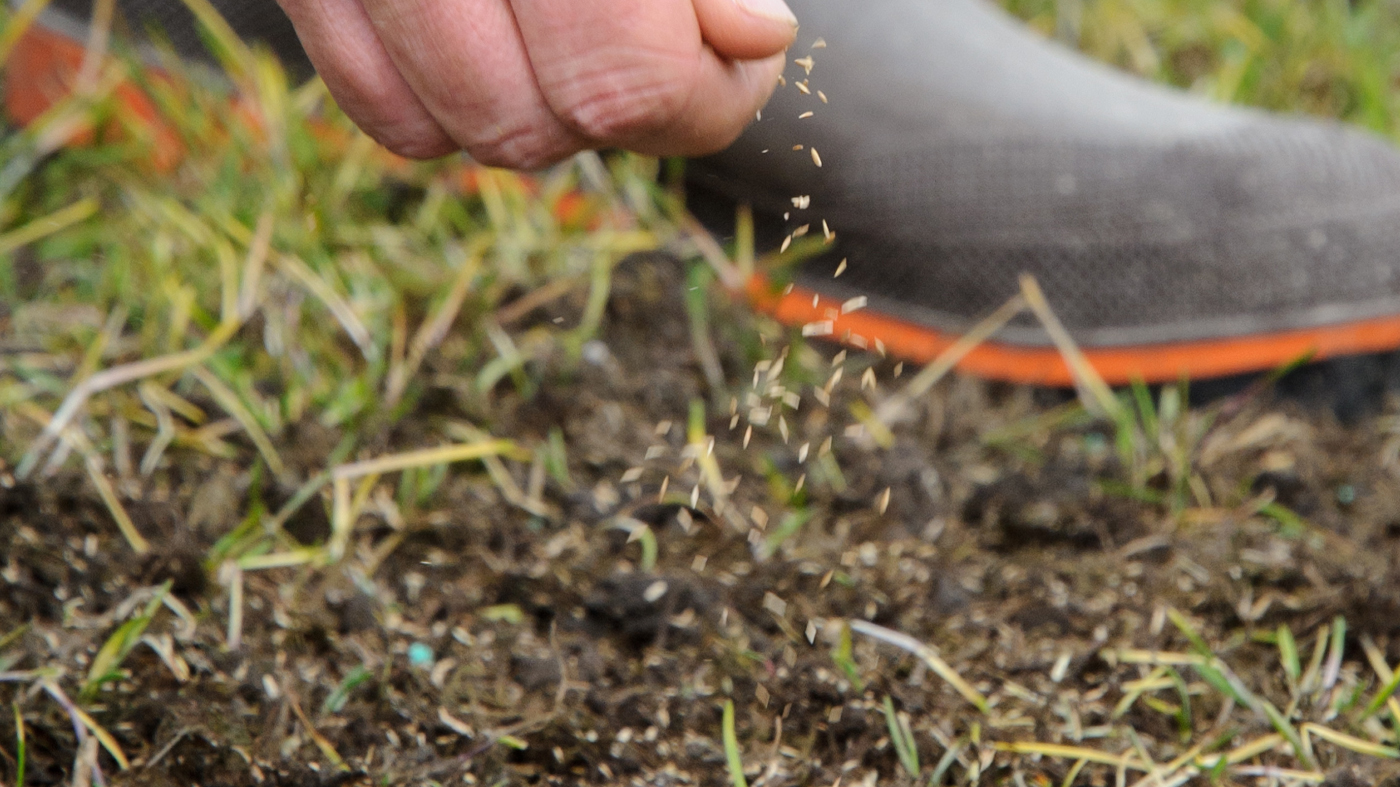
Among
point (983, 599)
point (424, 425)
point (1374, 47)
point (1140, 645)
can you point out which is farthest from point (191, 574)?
point (1374, 47)

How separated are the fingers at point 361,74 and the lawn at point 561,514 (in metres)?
0.45

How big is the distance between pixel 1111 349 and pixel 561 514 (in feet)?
2.07

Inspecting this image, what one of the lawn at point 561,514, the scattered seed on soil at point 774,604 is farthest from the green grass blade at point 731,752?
the scattered seed on soil at point 774,604

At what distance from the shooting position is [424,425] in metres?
1.19

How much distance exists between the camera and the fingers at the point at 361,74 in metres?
0.59

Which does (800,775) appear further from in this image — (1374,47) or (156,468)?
(1374,47)

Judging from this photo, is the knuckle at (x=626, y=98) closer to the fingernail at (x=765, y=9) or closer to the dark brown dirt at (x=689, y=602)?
the fingernail at (x=765, y=9)

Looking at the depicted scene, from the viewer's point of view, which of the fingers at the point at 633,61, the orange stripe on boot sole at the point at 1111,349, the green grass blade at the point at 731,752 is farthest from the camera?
the orange stripe on boot sole at the point at 1111,349

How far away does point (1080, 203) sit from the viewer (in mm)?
1295

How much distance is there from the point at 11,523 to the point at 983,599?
83 cm

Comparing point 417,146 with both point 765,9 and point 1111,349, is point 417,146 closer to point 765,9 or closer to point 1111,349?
point 765,9

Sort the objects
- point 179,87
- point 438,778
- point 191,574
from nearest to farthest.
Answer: point 438,778, point 191,574, point 179,87

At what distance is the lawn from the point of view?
0.88 metres

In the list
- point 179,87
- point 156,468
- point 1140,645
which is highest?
point 179,87
